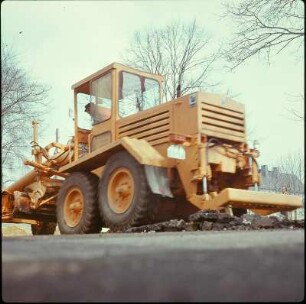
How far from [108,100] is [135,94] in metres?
0.54

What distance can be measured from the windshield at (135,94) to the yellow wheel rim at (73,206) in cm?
172

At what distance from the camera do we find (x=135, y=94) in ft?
29.4

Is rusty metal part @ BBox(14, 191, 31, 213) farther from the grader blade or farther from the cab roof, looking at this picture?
the grader blade

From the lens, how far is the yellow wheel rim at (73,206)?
8.55 meters

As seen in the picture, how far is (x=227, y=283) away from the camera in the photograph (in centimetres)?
145

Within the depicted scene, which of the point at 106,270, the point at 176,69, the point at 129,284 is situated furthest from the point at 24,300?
the point at 176,69

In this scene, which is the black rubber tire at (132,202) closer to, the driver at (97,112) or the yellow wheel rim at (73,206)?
the yellow wheel rim at (73,206)

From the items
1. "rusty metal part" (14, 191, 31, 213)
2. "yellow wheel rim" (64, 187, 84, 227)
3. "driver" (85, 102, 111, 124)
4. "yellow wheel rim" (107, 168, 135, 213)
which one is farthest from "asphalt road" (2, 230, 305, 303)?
"rusty metal part" (14, 191, 31, 213)

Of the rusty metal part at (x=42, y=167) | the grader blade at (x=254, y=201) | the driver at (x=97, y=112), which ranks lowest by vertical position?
the grader blade at (x=254, y=201)

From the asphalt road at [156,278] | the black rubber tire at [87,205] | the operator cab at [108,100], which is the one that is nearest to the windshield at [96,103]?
the operator cab at [108,100]

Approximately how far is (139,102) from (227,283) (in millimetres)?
7504

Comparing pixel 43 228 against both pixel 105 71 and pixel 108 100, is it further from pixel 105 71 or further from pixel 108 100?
pixel 105 71

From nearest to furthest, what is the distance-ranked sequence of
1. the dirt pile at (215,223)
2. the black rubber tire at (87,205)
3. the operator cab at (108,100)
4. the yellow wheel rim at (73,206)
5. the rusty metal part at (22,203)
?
the dirt pile at (215,223), the black rubber tire at (87,205), the yellow wheel rim at (73,206), the operator cab at (108,100), the rusty metal part at (22,203)

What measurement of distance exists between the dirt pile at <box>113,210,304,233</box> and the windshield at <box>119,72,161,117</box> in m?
2.49
